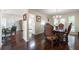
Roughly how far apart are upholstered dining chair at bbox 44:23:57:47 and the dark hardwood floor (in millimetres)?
83

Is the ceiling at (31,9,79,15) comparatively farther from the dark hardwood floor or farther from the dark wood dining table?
the dark hardwood floor

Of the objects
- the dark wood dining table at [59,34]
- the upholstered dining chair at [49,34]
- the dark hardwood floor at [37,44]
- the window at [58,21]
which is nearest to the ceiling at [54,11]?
the window at [58,21]

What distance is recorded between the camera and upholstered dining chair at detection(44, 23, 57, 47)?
2.90 m

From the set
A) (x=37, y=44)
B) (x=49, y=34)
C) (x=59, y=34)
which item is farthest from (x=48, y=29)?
(x=37, y=44)

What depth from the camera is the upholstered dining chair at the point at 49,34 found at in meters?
2.90

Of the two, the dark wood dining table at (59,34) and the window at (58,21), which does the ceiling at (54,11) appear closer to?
the window at (58,21)

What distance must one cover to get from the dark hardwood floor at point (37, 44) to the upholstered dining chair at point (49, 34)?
0.27ft

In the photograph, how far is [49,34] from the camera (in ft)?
9.57

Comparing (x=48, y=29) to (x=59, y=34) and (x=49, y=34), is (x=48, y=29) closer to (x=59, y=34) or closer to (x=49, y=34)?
(x=49, y=34)

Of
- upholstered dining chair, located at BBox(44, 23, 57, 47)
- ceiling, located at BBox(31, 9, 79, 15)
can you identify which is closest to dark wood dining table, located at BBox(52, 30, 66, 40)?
upholstered dining chair, located at BBox(44, 23, 57, 47)

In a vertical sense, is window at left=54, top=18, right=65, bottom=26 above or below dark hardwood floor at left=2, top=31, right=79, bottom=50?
above

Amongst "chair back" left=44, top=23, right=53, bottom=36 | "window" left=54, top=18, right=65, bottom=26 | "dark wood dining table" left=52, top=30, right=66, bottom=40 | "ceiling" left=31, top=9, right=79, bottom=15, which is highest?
"ceiling" left=31, top=9, right=79, bottom=15
